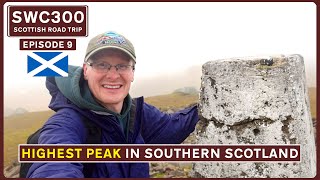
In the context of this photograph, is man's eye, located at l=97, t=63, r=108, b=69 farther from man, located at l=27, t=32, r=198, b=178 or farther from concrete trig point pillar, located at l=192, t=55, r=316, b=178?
concrete trig point pillar, located at l=192, t=55, r=316, b=178

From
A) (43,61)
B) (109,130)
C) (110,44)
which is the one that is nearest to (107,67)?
(110,44)

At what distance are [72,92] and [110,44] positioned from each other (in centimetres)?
62

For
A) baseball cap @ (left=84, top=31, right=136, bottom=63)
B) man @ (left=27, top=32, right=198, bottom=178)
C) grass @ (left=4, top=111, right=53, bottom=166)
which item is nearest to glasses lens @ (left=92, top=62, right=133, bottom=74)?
man @ (left=27, top=32, right=198, bottom=178)

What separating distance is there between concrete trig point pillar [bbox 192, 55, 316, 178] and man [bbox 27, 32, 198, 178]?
0.82 meters

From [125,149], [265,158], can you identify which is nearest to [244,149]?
[265,158]

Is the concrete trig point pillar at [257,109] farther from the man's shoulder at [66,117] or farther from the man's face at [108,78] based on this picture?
the man's shoulder at [66,117]

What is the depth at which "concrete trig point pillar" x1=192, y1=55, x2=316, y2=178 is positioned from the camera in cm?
453

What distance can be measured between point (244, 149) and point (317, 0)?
5.97 feet

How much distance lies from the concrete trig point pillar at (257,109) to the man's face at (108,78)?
836 mm

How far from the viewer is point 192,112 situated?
5488 mm

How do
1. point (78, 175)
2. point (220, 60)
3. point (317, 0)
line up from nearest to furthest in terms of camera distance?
point (78, 175) → point (220, 60) → point (317, 0)

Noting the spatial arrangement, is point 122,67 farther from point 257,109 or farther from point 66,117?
point 257,109

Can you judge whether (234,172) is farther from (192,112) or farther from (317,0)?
(317,0)

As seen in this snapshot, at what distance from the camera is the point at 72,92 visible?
15.4 ft
